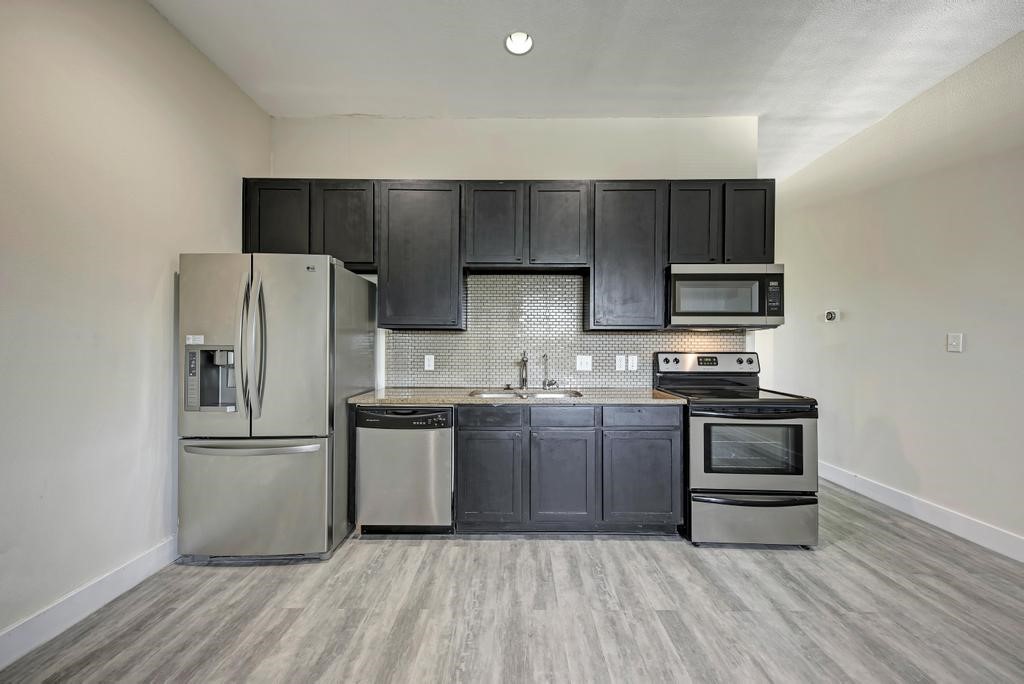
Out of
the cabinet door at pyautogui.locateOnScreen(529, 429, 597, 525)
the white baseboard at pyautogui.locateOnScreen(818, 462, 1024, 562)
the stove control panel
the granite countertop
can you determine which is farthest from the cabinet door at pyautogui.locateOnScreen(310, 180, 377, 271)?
the white baseboard at pyautogui.locateOnScreen(818, 462, 1024, 562)

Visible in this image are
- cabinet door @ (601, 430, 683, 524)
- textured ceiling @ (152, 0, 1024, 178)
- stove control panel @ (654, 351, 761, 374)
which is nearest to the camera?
textured ceiling @ (152, 0, 1024, 178)

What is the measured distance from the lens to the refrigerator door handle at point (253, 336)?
248 centimetres

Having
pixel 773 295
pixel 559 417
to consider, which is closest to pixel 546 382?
pixel 559 417

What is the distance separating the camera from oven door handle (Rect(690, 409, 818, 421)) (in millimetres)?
2742

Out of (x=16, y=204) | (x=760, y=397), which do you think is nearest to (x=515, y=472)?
(x=760, y=397)

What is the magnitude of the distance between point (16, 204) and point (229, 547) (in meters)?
1.91

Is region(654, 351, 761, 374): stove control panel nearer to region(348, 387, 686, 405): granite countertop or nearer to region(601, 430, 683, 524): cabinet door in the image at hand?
region(348, 387, 686, 405): granite countertop

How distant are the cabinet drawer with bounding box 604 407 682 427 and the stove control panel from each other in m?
0.55

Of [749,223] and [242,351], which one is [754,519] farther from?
[242,351]

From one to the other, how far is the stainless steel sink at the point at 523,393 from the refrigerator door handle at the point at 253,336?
132 centimetres

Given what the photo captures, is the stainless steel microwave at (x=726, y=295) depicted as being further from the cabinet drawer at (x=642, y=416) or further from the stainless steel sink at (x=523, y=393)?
the stainless steel sink at (x=523, y=393)

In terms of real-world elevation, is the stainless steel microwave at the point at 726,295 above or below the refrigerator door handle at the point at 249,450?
above

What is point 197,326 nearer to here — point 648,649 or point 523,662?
point 523,662

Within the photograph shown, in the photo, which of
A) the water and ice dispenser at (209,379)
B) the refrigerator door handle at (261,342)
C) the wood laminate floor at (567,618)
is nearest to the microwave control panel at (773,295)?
the wood laminate floor at (567,618)
